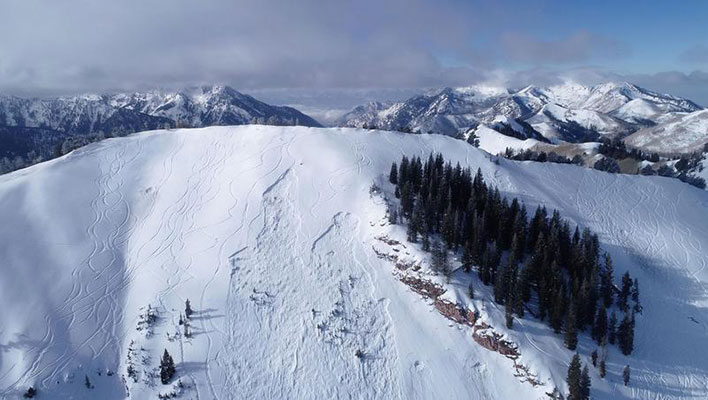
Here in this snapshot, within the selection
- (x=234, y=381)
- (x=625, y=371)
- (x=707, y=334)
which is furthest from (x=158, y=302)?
(x=707, y=334)

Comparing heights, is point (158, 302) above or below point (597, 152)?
below

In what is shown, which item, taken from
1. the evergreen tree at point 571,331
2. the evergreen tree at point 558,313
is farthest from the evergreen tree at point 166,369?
the evergreen tree at point 571,331

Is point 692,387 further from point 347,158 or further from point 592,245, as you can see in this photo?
point 347,158

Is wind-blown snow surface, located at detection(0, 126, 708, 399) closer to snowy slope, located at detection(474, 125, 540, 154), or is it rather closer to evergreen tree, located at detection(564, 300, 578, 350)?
evergreen tree, located at detection(564, 300, 578, 350)

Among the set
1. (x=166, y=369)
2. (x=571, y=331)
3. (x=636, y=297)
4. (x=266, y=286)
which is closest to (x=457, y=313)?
(x=571, y=331)

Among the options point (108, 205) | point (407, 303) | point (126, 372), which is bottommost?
point (126, 372)

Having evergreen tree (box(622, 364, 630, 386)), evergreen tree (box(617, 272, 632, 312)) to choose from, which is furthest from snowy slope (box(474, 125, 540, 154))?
evergreen tree (box(622, 364, 630, 386))

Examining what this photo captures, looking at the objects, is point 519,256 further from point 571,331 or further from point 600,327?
point 571,331
